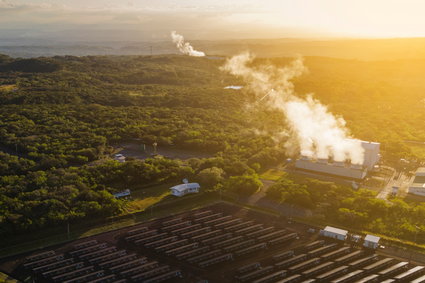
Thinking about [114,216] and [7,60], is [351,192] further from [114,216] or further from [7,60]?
[7,60]

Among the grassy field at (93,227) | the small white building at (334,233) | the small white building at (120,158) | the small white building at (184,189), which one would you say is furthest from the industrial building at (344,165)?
the small white building at (120,158)

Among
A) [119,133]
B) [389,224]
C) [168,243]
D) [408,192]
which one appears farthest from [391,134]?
[168,243]

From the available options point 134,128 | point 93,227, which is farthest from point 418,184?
point 134,128

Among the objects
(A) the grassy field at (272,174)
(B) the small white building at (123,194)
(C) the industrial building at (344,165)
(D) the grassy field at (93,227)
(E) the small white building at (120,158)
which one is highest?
(C) the industrial building at (344,165)

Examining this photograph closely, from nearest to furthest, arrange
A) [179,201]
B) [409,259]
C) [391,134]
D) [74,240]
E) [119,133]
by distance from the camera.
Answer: [409,259]
[74,240]
[179,201]
[119,133]
[391,134]

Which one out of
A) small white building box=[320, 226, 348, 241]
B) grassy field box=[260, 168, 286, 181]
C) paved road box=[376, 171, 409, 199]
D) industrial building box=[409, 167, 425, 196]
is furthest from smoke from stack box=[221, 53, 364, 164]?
small white building box=[320, 226, 348, 241]

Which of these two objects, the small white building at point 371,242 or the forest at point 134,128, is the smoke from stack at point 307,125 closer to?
the forest at point 134,128

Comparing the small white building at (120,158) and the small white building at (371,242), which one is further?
the small white building at (120,158)
